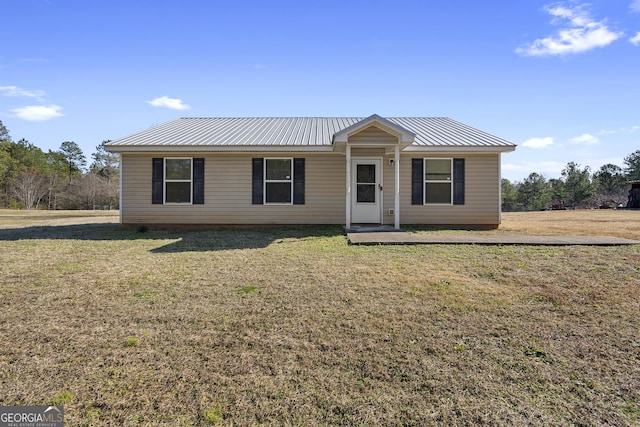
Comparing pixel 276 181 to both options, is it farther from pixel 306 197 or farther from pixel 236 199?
pixel 236 199

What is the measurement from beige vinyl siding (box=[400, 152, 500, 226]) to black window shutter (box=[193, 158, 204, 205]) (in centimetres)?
643

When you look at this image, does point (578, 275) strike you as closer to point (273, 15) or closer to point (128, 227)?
point (273, 15)

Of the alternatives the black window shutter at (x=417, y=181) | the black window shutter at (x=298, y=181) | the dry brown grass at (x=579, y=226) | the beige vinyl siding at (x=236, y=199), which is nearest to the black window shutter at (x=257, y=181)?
the beige vinyl siding at (x=236, y=199)

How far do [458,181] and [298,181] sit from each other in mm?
5121

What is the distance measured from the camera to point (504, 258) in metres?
5.75

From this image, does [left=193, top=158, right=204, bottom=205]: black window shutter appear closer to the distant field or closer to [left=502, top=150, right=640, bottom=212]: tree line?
the distant field

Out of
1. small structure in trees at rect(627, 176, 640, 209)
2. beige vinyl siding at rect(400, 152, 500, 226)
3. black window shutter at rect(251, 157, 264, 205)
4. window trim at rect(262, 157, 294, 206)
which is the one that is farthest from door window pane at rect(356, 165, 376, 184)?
small structure in trees at rect(627, 176, 640, 209)

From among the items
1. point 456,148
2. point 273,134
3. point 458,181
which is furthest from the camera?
point 273,134

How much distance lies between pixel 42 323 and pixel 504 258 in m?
6.44

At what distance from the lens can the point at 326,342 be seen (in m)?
2.80

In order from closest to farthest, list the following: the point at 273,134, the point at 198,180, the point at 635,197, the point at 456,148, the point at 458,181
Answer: the point at 456,148 → the point at 458,181 → the point at 198,180 → the point at 273,134 → the point at 635,197

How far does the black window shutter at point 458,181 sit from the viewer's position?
34.4ft

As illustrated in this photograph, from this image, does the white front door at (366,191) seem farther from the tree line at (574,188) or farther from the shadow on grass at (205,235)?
the tree line at (574,188)

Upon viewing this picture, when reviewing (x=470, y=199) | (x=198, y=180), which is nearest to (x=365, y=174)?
(x=470, y=199)
